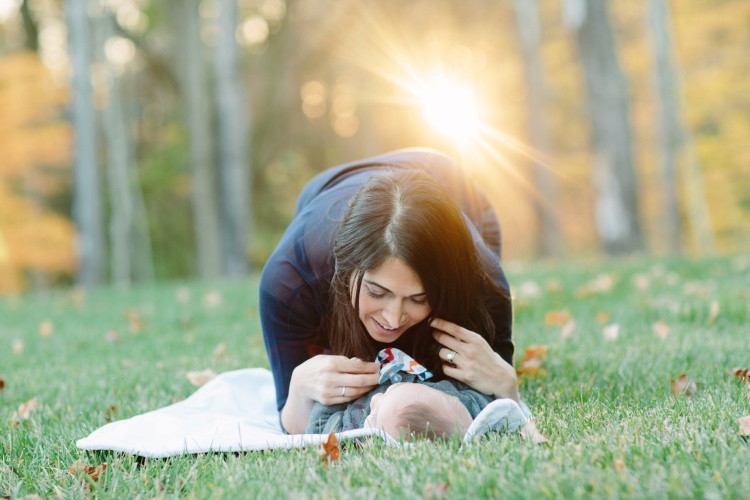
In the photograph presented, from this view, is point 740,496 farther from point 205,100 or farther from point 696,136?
point 696,136

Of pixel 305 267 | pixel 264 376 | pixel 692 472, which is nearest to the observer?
pixel 692 472

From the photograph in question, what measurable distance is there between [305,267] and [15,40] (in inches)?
1019

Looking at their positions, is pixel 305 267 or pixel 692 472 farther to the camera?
pixel 305 267

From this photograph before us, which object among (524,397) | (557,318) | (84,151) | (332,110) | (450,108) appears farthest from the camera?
(332,110)

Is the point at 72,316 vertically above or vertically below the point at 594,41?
below

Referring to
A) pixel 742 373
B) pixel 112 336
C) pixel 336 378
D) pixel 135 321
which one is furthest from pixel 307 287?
pixel 135 321

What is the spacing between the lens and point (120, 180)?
22438 mm

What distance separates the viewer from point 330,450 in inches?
96.9

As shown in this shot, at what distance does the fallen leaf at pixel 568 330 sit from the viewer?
4512 millimetres

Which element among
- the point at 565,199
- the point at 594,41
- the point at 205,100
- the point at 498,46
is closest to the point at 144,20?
the point at 205,100

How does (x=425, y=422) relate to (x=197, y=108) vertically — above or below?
below

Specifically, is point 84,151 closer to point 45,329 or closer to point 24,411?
point 45,329

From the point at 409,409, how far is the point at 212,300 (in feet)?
17.1

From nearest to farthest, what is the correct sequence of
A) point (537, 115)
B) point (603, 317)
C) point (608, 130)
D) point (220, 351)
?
point (220, 351) < point (603, 317) < point (608, 130) < point (537, 115)
